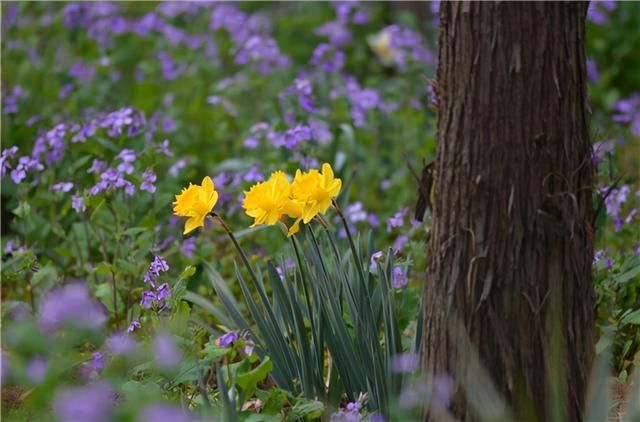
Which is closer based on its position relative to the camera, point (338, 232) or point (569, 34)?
point (569, 34)

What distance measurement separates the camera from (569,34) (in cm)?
204

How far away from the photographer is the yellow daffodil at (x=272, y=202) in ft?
6.72

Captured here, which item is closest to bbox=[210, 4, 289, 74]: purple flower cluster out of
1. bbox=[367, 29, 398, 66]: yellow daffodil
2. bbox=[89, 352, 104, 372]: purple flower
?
bbox=[367, 29, 398, 66]: yellow daffodil

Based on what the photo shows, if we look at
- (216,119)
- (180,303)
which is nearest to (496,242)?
(180,303)

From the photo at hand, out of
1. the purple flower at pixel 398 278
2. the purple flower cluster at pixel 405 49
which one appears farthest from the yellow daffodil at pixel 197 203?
the purple flower cluster at pixel 405 49

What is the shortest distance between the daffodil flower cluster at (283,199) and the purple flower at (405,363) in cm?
38

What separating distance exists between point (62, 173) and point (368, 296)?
1766 mm

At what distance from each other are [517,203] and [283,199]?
50 centimetres

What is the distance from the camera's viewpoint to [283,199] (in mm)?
2047

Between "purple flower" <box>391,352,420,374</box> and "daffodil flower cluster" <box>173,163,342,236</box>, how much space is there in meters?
0.38

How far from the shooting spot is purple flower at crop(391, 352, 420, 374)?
2.13 meters

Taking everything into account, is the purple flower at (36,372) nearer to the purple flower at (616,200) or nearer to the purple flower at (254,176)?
the purple flower at (254,176)

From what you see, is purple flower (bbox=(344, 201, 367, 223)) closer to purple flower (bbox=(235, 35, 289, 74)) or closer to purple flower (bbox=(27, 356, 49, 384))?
purple flower (bbox=(235, 35, 289, 74))

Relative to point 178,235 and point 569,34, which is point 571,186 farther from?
point 178,235
